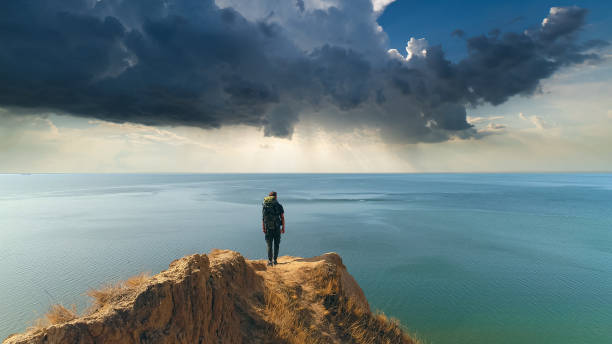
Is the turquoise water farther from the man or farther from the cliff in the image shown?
the man

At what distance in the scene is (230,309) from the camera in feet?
21.7

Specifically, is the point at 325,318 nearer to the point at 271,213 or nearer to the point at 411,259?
the point at 271,213

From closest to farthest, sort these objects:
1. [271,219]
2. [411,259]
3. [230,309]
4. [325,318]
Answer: [230,309] < [325,318] < [271,219] < [411,259]

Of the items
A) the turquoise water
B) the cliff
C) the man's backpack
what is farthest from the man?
the turquoise water

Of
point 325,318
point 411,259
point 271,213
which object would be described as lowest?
point 411,259

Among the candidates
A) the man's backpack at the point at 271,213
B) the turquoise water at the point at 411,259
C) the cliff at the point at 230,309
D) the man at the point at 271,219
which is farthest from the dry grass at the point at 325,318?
the turquoise water at the point at 411,259

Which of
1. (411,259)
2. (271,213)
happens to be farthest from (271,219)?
(411,259)

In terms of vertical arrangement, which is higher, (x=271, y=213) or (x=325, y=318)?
(x=271, y=213)

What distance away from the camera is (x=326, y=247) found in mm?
29078

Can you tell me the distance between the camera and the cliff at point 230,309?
4840 millimetres

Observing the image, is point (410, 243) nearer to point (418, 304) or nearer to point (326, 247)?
point (326, 247)

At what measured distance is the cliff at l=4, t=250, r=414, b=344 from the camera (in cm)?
484

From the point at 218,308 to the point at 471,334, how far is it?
11.9 meters

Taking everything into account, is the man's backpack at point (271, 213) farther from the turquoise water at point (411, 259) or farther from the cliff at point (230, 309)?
the turquoise water at point (411, 259)
